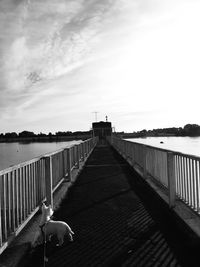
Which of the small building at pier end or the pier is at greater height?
the small building at pier end

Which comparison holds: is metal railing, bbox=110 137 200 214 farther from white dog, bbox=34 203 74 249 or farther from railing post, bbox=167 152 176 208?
white dog, bbox=34 203 74 249

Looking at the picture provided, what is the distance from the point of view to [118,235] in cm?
523

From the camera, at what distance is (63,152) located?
10594 millimetres

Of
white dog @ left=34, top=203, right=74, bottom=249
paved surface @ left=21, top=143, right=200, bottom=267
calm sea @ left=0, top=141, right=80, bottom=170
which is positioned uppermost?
white dog @ left=34, top=203, right=74, bottom=249

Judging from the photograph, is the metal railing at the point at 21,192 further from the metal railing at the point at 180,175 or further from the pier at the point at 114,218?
the metal railing at the point at 180,175

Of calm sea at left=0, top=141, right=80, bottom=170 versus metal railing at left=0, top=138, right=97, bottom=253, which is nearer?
metal railing at left=0, top=138, right=97, bottom=253

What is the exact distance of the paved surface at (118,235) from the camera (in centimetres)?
423

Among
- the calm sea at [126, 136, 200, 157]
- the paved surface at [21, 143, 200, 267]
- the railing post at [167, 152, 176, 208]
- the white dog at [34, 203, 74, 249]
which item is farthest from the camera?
the calm sea at [126, 136, 200, 157]

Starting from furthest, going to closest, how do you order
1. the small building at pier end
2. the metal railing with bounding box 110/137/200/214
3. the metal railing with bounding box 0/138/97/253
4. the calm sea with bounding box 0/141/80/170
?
the small building at pier end
the calm sea with bounding box 0/141/80/170
the metal railing with bounding box 110/137/200/214
the metal railing with bounding box 0/138/97/253

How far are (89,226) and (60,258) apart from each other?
1507 millimetres

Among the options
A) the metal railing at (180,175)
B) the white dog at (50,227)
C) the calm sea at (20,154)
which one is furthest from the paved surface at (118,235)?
the calm sea at (20,154)

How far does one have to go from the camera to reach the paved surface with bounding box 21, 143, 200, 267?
423 centimetres

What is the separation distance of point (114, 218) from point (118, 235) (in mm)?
1082

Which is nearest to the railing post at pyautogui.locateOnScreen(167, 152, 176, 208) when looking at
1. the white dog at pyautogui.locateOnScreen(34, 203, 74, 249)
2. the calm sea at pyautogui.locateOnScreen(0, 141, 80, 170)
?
the white dog at pyautogui.locateOnScreen(34, 203, 74, 249)
